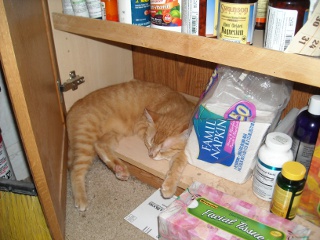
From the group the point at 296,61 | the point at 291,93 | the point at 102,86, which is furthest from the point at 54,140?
the point at 291,93

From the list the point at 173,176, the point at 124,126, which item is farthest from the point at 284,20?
the point at 124,126

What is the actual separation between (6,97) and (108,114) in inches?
14.6

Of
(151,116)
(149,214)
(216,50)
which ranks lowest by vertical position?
(149,214)

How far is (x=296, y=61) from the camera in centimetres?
57

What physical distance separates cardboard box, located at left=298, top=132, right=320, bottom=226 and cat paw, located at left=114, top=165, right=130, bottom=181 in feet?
1.78

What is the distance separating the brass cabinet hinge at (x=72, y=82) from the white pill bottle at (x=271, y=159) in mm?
717

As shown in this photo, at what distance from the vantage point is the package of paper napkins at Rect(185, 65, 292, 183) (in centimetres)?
82

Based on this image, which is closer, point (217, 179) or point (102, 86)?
point (217, 179)

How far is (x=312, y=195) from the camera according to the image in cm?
76

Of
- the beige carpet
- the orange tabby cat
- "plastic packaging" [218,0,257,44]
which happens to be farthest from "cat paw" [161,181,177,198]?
"plastic packaging" [218,0,257,44]

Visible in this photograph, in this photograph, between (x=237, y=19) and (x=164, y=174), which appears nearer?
(x=237, y=19)

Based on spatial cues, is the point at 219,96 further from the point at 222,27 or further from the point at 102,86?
the point at 102,86

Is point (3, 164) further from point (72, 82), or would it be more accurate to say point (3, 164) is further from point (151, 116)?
point (151, 116)

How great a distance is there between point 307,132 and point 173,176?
0.40 metres
